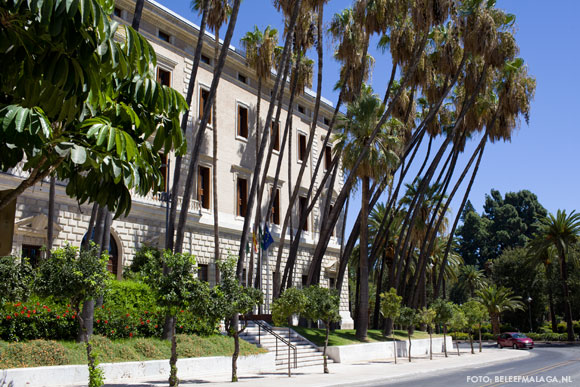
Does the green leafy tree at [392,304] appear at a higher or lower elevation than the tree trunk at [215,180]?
lower

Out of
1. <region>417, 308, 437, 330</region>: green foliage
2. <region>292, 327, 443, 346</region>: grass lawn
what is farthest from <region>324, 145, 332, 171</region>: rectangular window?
<region>417, 308, 437, 330</region>: green foliage

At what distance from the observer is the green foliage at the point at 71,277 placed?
38.8ft

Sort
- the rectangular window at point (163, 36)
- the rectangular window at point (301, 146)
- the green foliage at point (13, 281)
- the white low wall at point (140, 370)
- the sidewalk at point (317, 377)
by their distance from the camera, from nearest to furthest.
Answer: the green foliage at point (13, 281) → the white low wall at point (140, 370) → the sidewalk at point (317, 377) → the rectangular window at point (163, 36) → the rectangular window at point (301, 146)

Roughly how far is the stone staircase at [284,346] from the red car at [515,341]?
74.7 ft

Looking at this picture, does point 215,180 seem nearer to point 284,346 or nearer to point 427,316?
point 284,346

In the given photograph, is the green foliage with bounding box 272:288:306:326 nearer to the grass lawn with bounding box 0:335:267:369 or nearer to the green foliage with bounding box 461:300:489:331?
the grass lawn with bounding box 0:335:267:369

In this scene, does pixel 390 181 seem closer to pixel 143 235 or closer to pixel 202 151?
pixel 202 151

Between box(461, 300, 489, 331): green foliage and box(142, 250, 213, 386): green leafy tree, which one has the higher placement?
box(142, 250, 213, 386): green leafy tree

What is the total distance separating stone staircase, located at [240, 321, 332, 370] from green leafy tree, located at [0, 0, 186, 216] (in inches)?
711

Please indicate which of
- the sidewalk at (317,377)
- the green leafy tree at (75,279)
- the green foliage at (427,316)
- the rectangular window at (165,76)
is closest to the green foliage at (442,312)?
the green foliage at (427,316)

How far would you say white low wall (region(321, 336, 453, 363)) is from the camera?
1011 inches

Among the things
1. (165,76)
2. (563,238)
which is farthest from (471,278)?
(165,76)

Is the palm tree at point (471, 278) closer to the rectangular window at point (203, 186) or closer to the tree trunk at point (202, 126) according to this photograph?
the rectangular window at point (203, 186)

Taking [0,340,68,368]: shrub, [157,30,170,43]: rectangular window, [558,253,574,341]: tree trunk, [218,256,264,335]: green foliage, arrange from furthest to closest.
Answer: [558,253,574,341]: tree trunk → [157,30,170,43]: rectangular window → [218,256,264,335]: green foliage → [0,340,68,368]: shrub
